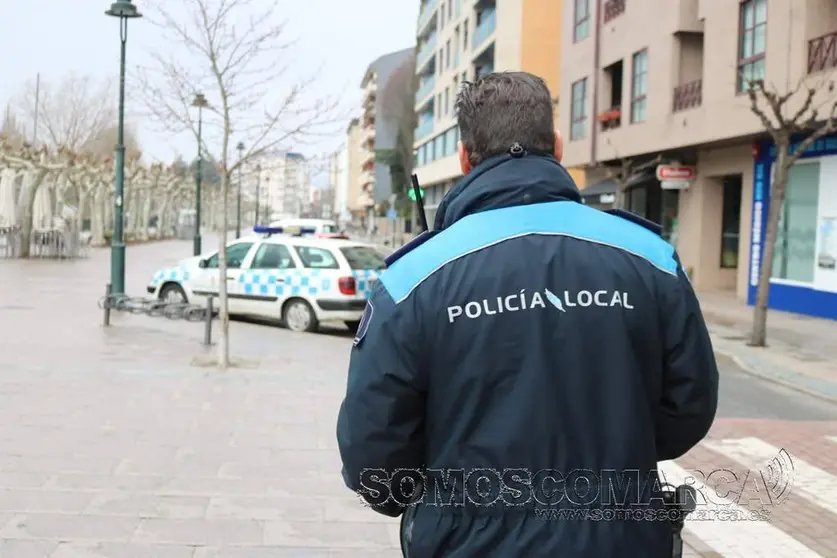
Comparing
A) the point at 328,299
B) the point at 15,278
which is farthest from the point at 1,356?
the point at 15,278

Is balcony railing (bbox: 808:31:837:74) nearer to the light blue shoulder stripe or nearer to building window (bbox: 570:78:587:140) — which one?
building window (bbox: 570:78:587:140)

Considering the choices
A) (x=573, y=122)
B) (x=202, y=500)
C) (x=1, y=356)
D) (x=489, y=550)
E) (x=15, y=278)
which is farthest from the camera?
(x=573, y=122)

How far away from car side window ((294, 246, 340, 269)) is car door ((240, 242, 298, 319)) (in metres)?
0.18

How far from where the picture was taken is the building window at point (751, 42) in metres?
A: 18.9

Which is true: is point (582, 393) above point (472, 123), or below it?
below

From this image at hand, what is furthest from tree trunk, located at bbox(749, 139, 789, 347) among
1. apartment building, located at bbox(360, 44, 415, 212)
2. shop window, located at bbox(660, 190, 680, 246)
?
apartment building, located at bbox(360, 44, 415, 212)

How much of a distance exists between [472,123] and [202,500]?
3.85 metres

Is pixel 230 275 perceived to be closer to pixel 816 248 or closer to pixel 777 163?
pixel 777 163

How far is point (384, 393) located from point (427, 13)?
2706 inches

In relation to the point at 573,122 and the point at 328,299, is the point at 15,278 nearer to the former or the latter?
the point at 328,299

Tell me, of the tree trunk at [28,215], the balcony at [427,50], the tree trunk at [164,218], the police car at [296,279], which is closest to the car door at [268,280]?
the police car at [296,279]

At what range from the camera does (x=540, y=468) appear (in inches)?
76.7

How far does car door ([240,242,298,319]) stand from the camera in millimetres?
A: 14711

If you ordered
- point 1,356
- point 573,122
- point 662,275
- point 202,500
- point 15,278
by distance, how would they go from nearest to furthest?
point 662,275 → point 202,500 → point 1,356 → point 15,278 → point 573,122
